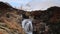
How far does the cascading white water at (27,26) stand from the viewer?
56.0 inches

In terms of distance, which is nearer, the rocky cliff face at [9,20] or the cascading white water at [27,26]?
the rocky cliff face at [9,20]

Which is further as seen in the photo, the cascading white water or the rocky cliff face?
the cascading white water

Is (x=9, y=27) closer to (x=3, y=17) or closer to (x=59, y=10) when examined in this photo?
(x=3, y=17)

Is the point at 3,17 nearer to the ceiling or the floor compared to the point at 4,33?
nearer to the ceiling

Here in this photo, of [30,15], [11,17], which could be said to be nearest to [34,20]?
[30,15]

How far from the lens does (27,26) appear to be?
1432 millimetres

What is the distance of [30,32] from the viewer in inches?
56.7

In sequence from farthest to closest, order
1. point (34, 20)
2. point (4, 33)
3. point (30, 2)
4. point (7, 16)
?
point (34, 20) < point (7, 16) < point (30, 2) < point (4, 33)

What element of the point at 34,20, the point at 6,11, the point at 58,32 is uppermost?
the point at 6,11

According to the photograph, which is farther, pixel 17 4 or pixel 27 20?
pixel 27 20

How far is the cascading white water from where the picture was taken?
142 cm

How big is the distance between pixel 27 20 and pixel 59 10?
35 centimetres

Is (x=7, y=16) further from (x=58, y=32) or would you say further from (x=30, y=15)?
(x=58, y=32)

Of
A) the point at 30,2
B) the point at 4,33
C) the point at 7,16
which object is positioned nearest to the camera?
the point at 4,33
